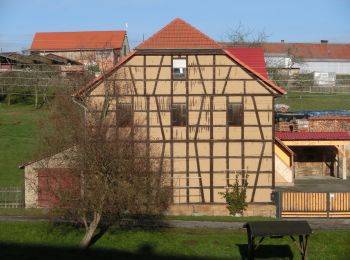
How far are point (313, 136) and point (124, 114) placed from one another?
12327 millimetres

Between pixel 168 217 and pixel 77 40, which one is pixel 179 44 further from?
pixel 77 40

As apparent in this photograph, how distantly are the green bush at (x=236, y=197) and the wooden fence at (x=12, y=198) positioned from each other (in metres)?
9.86

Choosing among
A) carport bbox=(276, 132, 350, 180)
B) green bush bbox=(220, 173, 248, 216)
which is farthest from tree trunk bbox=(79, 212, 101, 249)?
carport bbox=(276, 132, 350, 180)

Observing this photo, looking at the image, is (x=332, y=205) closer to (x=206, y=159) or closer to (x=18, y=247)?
(x=206, y=159)

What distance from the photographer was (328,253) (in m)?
23.6

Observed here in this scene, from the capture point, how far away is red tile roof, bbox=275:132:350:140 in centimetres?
3656

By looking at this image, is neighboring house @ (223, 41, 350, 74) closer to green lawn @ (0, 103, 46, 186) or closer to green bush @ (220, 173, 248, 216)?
green lawn @ (0, 103, 46, 186)

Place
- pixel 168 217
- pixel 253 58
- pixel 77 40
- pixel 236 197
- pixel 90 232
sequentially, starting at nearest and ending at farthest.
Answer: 1. pixel 90 232
2. pixel 168 217
3. pixel 236 197
4. pixel 253 58
5. pixel 77 40

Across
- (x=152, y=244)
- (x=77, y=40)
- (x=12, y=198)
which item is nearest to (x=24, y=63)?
(x=77, y=40)

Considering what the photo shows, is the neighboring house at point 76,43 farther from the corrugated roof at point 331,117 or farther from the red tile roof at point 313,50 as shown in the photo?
the corrugated roof at point 331,117

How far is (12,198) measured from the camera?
30.7 m

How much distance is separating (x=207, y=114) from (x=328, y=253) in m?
9.85

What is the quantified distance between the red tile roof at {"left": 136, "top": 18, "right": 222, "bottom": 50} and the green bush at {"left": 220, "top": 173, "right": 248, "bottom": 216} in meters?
6.83

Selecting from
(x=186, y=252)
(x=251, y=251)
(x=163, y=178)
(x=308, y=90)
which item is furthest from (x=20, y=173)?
(x=308, y=90)
